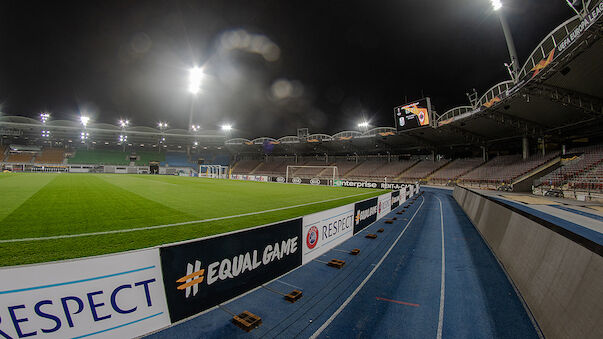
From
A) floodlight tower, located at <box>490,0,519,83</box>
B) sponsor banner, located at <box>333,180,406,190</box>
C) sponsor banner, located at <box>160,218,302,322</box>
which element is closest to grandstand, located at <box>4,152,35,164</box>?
sponsor banner, located at <box>333,180,406,190</box>

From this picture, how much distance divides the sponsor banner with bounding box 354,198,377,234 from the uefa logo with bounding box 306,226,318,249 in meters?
2.96

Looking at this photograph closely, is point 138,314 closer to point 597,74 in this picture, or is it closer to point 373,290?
point 373,290

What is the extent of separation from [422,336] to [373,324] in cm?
73

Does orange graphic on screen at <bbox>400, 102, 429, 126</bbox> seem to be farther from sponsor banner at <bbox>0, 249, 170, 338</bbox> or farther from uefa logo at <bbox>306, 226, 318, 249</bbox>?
sponsor banner at <bbox>0, 249, 170, 338</bbox>

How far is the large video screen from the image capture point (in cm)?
2972

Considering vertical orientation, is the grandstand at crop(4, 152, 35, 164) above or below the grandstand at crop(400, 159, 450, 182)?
above

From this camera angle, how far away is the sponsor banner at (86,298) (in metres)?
2.18

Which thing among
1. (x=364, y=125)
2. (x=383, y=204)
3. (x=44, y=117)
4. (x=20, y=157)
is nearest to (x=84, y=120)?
(x=44, y=117)

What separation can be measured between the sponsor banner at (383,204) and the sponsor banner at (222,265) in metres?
7.48

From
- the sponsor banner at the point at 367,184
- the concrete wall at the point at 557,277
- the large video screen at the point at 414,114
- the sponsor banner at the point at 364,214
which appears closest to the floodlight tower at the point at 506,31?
the large video screen at the point at 414,114

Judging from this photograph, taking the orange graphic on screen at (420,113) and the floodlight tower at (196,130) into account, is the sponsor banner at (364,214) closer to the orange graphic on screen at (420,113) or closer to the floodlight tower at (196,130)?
the orange graphic on screen at (420,113)

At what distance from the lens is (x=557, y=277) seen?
Answer: 3.45 m

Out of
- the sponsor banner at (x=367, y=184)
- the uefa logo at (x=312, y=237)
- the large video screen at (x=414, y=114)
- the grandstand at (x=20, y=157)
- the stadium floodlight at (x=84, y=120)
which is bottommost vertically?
the uefa logo at (x=312, y=237)

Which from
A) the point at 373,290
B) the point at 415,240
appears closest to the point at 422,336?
the point at 373,290
